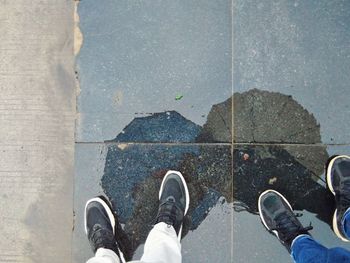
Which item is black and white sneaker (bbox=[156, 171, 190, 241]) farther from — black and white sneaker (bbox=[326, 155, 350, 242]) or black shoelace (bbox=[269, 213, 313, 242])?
black and white sneaker (bbox=[326, 155, 350, 242])

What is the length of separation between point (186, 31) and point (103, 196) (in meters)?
1.39

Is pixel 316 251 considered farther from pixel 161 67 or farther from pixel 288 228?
pixel 161 67

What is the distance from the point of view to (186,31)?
294cm

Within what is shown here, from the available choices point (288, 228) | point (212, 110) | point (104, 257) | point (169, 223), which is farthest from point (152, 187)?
point (288, 228)

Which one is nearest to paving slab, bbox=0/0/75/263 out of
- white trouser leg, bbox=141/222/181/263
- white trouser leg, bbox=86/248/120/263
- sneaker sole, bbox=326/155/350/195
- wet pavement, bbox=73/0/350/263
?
wet pavement, bbox=73/0/350/263

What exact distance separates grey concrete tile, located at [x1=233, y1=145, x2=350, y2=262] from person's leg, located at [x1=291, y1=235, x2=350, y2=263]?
0.23 meters

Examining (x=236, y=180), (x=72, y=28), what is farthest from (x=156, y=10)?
(x=236, y=180)

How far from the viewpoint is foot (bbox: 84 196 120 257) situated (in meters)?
2.81

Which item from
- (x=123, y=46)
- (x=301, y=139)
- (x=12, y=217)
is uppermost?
(x=123, y=46)

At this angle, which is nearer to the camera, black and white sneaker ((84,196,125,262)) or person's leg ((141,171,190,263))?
person's leg ((141,171,190,263))

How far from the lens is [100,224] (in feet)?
9.31

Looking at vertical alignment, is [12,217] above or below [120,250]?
above

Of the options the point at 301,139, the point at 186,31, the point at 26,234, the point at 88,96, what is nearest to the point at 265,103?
the point at 301,139

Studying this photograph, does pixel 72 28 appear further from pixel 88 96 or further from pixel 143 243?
pixel 143 243
